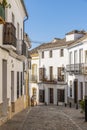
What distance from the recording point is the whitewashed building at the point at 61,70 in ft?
123

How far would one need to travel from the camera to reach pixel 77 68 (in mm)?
38312

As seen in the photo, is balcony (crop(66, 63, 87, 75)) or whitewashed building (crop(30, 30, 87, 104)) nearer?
balcony (crop(66, 63, 87, 75))

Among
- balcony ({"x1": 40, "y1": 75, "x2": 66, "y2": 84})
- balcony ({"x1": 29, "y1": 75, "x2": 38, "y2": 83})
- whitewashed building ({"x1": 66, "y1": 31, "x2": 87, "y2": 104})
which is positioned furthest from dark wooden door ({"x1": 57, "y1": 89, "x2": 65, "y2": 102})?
balcony ({"x1": 29, "y1": 75, "x2": 38, "y2": 83})

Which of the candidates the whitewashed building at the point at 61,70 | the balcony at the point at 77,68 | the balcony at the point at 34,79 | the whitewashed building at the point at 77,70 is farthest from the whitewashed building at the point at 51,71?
the balcony at the point at 77,68

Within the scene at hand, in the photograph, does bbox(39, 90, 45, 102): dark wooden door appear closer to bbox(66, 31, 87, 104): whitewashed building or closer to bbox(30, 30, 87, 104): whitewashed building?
bbox(30, 30, 87, 104): whitewashed building

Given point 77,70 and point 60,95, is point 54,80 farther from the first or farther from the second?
point 77,70

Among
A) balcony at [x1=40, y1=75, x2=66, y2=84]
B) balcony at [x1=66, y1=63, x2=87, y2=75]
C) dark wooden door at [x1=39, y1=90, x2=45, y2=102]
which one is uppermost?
balcony at [x1=66, y1=63, x2=87, y2=75]

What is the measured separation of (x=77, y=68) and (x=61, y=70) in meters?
7.92

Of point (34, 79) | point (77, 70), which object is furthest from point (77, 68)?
point (34, 79)

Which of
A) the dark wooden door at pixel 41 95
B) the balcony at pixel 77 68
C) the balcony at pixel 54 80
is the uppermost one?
the balcony at pixel 77 68

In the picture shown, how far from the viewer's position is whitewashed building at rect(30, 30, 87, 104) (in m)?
37.4

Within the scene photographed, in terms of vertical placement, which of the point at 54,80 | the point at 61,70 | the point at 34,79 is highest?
the point at 61,70

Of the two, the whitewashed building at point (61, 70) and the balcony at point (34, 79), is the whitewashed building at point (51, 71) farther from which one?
the balcony at point (34, 79)

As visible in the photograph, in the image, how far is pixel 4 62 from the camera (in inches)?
643
